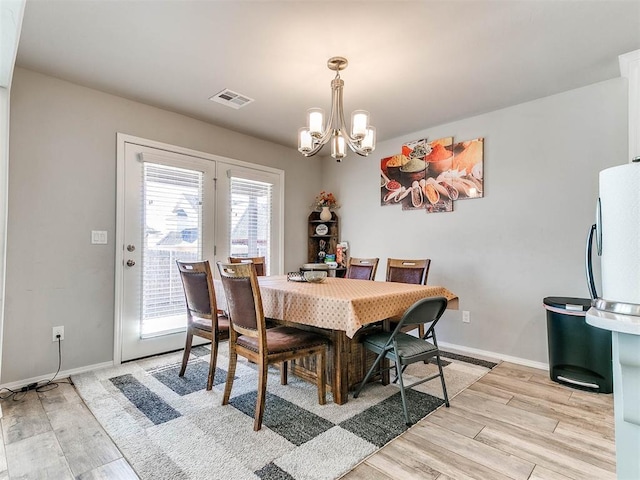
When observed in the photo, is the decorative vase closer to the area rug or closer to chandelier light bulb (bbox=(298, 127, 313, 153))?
chandelier light bulb (bbox=(298, 127, 313, 153))

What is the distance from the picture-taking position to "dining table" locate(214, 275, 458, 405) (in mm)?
1889

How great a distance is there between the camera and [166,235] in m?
3.33

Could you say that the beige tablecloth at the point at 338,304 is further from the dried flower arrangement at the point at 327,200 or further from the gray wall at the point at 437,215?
the dried flower arrangement at the point at 327,200

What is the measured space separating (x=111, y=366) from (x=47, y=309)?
2.35 feet

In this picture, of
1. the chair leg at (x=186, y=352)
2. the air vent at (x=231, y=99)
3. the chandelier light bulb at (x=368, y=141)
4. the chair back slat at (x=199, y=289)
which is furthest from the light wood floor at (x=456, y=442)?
the air vent at (x=231, y=99)

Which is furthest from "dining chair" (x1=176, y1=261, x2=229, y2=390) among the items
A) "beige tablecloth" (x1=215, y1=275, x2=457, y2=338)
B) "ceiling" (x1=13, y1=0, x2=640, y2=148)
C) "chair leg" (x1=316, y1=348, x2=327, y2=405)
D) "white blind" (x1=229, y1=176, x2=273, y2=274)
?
"ceiling" (x1=13, y1=0, x2=640, y2=148)

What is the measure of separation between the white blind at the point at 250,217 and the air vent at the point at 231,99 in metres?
0.91

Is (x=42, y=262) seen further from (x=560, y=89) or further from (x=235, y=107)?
(x=560, y=89)

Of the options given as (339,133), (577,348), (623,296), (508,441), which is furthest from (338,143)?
(577,348)

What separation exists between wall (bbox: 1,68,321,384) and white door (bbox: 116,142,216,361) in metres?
0.14

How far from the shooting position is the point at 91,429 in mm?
1927

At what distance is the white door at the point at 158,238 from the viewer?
10.2 feet

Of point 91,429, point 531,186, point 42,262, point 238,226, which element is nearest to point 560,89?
point 531,186

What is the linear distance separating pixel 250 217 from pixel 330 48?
2.30 m
